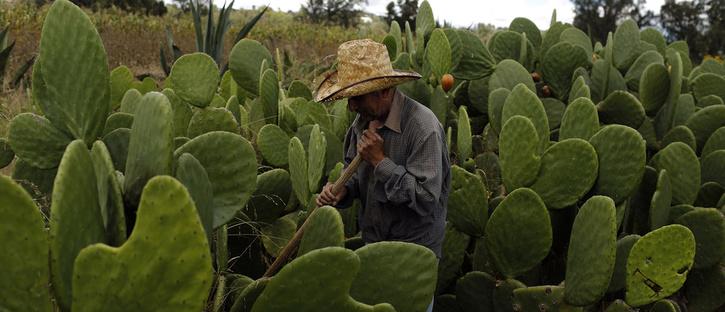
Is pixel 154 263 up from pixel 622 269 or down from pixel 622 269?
up

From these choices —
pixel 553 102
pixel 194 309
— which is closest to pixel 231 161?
pixel 194 309

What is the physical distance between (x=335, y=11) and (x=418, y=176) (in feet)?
89.3

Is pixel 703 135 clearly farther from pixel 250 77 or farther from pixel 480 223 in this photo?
pixel 250 77

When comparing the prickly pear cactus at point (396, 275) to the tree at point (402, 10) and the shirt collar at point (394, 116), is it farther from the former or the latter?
the tree at point (402, 10)

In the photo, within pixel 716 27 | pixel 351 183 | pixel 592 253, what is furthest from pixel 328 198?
pixel 716 27

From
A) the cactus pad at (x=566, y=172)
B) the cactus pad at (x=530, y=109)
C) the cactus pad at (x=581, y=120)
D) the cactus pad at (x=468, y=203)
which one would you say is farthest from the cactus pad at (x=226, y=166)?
the cactus pad at (x=581, y=120)

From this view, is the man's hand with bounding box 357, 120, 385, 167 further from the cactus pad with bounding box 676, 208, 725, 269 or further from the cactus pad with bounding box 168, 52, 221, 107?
the cactus pad with bounding box 676, 208, 725, 269

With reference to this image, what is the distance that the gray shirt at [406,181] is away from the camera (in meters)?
1.68

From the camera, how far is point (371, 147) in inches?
64.7

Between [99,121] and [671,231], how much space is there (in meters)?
1.28

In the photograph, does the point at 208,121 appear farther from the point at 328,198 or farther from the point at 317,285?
the point at 317,285

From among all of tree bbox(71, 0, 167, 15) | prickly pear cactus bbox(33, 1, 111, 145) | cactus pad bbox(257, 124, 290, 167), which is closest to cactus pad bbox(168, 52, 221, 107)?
cactus pad bbox(257, 124, 290, 167)

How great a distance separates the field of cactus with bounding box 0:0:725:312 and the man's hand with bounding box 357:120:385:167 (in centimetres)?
21

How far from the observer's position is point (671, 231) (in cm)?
Result: 163
